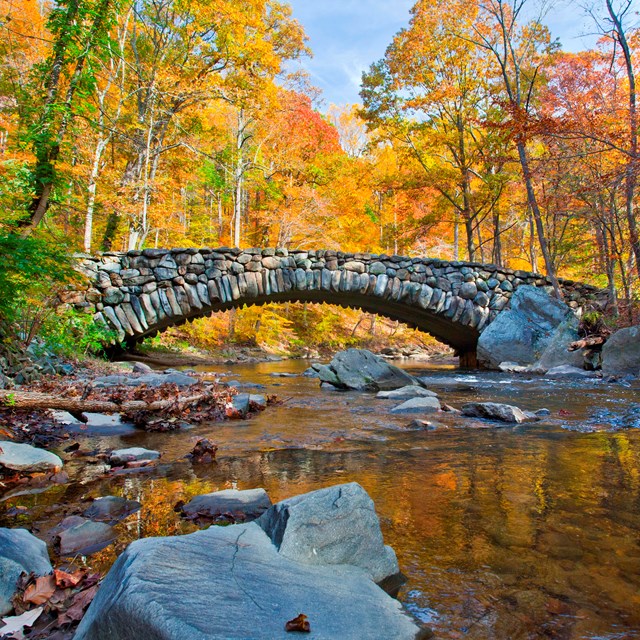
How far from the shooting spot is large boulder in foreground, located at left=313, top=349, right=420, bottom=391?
323 inches

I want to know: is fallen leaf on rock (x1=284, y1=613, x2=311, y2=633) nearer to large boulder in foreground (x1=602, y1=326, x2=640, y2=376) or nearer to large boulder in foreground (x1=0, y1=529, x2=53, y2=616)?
large boulder in foreground (x1=0, y1=529, x2=53, y2=616)

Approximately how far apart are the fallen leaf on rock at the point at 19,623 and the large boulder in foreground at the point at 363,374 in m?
6.95

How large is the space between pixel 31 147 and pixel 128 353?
8.66 metres

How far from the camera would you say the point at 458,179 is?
15.3 metres

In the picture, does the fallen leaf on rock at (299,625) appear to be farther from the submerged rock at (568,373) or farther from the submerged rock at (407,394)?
the submerged rock at (568,373)

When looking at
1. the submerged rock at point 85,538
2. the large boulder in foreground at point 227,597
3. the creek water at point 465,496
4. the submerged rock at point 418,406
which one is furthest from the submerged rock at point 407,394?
the large boulder in foreground at point 227,597

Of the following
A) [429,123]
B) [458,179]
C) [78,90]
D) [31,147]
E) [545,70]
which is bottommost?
[31,147]

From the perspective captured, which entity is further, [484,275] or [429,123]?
[429,123]

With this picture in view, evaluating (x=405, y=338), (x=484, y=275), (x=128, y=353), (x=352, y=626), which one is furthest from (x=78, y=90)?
(x=405, y=338)

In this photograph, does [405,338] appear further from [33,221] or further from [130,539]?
[130,539]

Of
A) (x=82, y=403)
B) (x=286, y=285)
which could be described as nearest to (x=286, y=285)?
(x=286, y=285)

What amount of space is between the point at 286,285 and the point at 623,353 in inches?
272

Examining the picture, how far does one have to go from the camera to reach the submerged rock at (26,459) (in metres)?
2.66

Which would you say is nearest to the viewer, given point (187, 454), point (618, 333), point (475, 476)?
point (475, 476)
